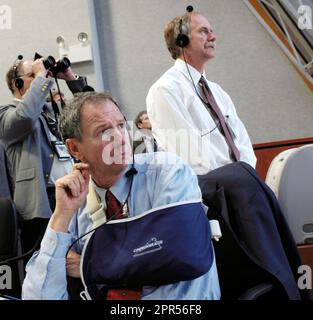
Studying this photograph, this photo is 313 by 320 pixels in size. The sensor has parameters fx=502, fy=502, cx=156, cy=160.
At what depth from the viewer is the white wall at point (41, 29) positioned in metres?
3.32

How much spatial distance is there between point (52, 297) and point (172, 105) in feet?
3.09

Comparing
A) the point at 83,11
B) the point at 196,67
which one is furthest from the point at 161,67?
the point at 196,67

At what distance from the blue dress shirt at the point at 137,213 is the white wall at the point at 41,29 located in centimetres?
236

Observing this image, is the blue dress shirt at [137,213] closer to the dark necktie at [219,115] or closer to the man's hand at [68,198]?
the man's hand at [68,198]

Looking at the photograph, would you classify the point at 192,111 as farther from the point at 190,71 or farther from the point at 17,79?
the point at 17,79

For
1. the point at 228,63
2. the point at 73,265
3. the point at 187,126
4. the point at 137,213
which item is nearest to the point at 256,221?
the point at 137,213

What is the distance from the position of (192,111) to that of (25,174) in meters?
0.74

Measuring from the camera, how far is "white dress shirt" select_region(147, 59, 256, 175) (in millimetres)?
1729

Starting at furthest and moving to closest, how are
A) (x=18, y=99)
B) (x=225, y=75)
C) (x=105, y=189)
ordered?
(x=225, y=75) → (x=18, y=99) → (x=105, y=189)

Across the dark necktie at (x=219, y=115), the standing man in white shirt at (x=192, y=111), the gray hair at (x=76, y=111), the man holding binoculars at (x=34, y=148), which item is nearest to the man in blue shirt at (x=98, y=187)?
the gray hair at (x=76, y=111)

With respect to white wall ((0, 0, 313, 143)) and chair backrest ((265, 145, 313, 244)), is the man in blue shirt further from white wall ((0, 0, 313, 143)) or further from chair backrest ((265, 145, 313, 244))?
white wall ((0, 0, 313, 143))

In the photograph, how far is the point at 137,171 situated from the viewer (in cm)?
107
